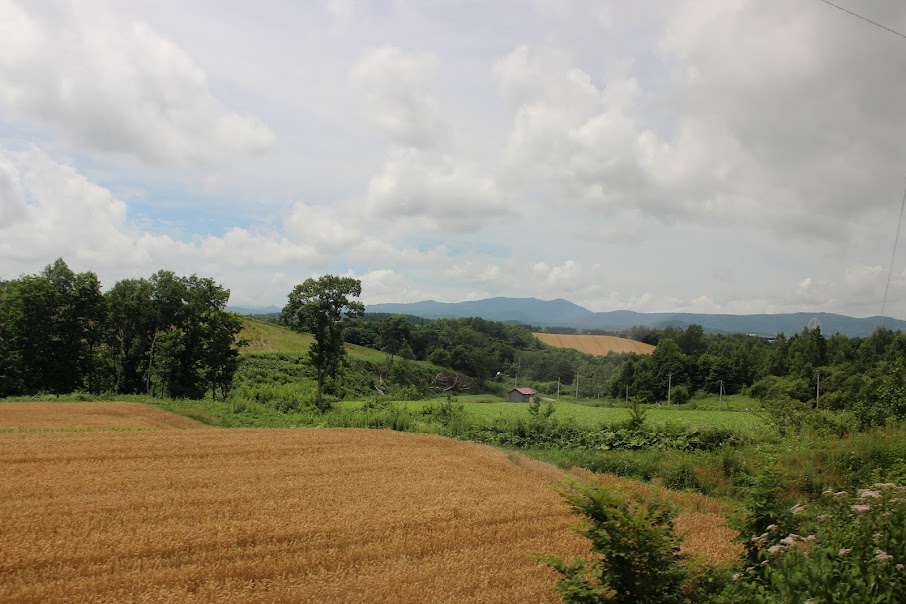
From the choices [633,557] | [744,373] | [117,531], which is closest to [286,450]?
[117,531]

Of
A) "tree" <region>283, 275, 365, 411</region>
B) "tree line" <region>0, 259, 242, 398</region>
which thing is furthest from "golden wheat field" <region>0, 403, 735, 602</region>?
"tree line" <region>0, 259, 242, 398</region>

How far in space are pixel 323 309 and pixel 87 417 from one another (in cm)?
1427

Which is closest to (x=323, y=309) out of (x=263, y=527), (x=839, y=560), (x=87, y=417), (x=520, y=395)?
(x=87, y=417)

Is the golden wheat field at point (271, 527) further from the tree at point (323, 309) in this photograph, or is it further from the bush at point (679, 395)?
the bush at point (679, 395)

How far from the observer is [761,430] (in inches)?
865

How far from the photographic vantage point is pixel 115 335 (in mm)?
44000

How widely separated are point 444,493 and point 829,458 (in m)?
11.7

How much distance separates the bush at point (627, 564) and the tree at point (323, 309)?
101 feet

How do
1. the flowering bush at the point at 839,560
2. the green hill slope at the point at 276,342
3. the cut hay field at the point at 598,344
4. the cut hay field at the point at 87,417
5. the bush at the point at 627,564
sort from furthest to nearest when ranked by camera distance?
1. the cut hay field at the point at 598,344
2. the green hill slope at the point at 276,342
3. the cut hay field at the point at 87,417
4. the bush at the point at 627,564
5. the flowering bush at the point at 839,560

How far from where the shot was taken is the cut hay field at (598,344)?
67.0 meters

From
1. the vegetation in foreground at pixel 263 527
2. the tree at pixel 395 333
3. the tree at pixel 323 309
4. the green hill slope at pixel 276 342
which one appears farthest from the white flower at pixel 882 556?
the tree at pixel 395 333

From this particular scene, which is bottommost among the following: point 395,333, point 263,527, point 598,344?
point 263,527

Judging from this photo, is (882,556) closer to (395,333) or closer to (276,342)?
(276,342)

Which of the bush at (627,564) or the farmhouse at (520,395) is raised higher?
the bush at (627,564)
